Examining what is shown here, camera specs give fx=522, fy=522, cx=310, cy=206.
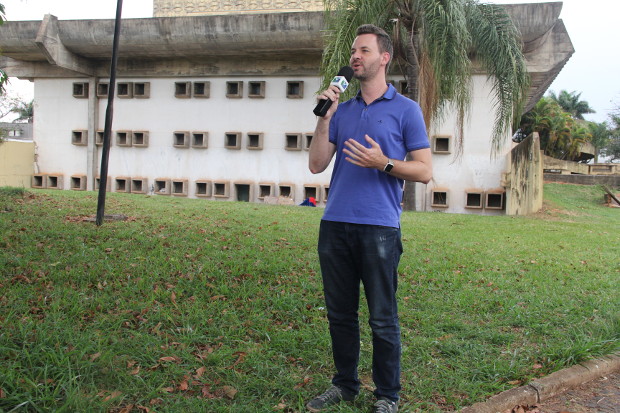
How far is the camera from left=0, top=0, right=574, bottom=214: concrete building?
17.0 metres

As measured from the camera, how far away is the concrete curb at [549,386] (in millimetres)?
3139

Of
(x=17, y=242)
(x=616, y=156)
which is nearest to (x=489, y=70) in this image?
(x=17, y=242)

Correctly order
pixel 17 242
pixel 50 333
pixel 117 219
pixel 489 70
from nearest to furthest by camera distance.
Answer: pixel 50 333
pixel 17 242
pixel 117 219
pixel 489 70

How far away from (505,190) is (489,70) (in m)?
5.06

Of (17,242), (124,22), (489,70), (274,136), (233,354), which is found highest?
(124,22)

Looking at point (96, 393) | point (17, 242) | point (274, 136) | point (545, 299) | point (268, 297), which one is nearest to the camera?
point (96, 393)

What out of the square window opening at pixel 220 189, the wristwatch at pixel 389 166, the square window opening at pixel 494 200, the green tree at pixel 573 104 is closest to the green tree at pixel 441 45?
the square window opening at pixel 494 200

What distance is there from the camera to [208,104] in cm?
1920

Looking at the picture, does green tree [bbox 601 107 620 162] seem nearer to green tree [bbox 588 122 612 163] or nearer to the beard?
green tree [bbox 588 122 612 163]

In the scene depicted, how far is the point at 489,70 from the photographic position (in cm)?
1304

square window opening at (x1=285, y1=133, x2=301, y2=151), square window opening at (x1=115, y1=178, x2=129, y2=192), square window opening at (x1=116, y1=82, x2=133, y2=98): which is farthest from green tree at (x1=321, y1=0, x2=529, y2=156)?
square window opening at (x1=115, y1=178, x2=129, y2=192)

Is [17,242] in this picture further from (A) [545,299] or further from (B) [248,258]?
(A) [545,299]

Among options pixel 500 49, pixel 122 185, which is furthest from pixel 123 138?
pixel 500 49

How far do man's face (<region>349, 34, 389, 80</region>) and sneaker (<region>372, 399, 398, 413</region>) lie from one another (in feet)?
5.82
